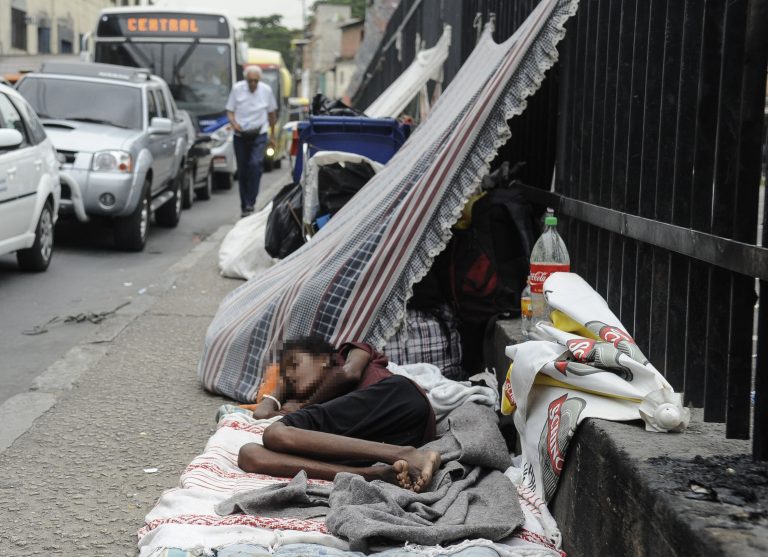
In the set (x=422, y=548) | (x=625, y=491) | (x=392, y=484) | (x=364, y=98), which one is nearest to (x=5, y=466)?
(x=392, y=484)

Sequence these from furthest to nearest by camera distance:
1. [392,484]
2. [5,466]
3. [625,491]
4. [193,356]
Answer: [193,356] < [5,466] < [392,484] < [625,491]

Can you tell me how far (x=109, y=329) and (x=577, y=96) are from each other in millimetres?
3922

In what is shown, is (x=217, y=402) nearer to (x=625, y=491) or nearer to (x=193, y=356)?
(x=193, y=356)

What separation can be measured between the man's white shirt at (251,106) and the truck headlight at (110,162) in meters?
3.10

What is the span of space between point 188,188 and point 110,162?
476 cm

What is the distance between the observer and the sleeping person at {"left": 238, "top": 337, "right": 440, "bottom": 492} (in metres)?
3.91

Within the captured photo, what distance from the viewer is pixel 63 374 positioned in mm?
6012

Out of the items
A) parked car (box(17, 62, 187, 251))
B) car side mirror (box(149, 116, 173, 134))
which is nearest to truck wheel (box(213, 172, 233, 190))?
parked car (box(17, 62, 187, 251))

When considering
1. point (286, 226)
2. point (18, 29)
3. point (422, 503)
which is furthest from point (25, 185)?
point (18, 29)

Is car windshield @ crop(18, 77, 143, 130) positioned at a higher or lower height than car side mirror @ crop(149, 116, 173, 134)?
higher

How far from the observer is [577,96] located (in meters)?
4.80

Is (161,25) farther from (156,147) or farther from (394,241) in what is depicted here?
(394,241)

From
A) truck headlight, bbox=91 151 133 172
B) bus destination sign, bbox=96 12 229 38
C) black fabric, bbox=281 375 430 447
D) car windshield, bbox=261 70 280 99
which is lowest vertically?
black fabric, bbox=281 375 430 447

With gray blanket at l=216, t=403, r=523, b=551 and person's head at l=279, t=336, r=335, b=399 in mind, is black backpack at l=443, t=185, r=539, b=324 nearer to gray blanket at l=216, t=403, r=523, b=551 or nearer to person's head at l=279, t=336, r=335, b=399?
person's head at l=279, t=336, r=335, b=399
